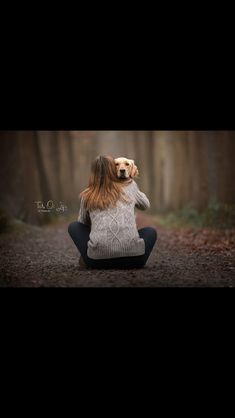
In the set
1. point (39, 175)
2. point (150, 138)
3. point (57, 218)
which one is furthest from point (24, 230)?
point (150, 138)

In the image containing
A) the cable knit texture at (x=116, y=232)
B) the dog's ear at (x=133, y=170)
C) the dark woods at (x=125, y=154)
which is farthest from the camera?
the dark woods at (x=125, y=154)

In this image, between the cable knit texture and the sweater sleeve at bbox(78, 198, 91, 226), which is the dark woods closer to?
the sweater sleeve at bbox(78, 198, 91, 226)

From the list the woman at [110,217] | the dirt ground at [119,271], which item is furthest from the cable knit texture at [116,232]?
the dirt ground at [119,271]

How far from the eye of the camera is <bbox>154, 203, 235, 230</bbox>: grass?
7.36 m

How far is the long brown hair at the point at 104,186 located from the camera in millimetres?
4832

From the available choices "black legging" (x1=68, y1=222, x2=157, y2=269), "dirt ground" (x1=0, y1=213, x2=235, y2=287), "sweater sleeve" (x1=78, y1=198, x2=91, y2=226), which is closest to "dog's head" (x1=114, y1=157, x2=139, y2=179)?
"sweater sleeve" (x1=78, y1=198, x2=91, y2=226)

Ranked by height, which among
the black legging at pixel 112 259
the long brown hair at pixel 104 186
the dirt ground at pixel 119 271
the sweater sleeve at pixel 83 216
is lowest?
the dirt ground at pixel 119 271

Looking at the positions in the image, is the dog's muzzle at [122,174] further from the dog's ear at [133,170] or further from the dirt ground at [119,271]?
the dirt ground at [119,271]

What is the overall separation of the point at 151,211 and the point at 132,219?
5059mm

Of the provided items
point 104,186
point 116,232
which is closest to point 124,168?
point 104,186

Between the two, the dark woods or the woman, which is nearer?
the woman

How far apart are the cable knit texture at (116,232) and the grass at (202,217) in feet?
8.74

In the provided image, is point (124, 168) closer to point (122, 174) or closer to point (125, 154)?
point (122, 174)

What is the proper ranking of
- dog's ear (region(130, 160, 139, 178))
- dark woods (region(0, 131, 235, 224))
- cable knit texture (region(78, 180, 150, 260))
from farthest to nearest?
dark woods (region(0, 131, 235, 224))
dog's ear (region(130, 160, 139, 178))
cable knit texture (region(78, 180, 150, 260))
